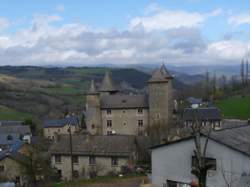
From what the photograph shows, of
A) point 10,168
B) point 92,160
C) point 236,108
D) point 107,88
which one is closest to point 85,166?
point 92,160

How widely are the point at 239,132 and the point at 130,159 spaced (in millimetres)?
18487

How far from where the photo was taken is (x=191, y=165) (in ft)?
74.0

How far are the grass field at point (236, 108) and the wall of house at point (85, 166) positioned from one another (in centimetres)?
3799

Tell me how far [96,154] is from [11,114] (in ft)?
261

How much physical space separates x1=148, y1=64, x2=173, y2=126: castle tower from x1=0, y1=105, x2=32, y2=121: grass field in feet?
Answer: 178

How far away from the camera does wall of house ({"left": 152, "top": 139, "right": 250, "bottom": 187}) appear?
68.5 feet

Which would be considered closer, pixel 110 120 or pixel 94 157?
pixel 94 157

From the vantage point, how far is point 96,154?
41.3 meters

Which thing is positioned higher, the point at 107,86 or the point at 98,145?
the point at 107,86

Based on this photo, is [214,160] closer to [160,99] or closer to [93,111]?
[160,99]

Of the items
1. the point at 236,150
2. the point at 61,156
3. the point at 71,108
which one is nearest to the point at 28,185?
the point at 61,156

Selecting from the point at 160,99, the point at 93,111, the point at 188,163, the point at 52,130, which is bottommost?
the point at 52,130

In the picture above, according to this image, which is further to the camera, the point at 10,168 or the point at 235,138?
the point at 10,168

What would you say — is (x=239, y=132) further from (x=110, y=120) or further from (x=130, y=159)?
(x=110, y=120)
